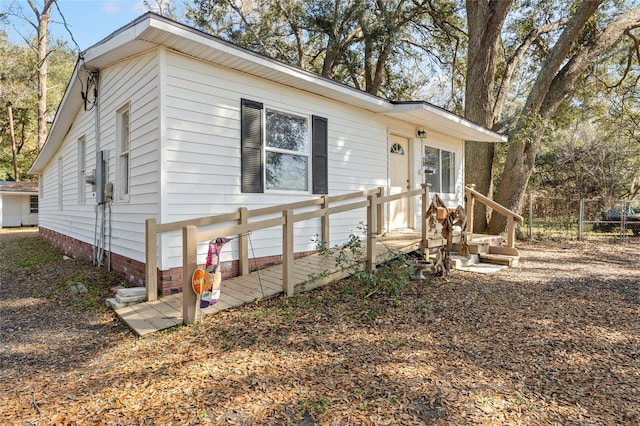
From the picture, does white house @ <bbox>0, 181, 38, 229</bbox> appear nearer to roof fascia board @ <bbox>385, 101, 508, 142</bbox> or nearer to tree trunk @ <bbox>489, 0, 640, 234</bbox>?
roof fascia board @ <bbox>385, 101, 508, 142</bbox>

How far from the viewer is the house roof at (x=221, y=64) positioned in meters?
4.10

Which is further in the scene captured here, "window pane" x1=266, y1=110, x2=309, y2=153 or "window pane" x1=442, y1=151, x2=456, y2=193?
"window pane" x1=442, y1=151, x2=456, y2=193

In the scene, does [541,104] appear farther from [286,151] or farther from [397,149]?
[286,151]

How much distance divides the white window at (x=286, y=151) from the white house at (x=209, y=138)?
2 cm

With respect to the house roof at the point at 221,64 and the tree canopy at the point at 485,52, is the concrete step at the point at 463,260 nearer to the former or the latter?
the house roof at the point at 221,64

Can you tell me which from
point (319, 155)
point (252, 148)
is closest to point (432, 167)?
point (319, 155)

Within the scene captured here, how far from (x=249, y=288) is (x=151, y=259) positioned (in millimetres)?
1176

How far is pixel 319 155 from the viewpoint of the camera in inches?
240

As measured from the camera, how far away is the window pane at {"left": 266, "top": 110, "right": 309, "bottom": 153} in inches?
217

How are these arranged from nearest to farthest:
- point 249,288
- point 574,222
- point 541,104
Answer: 1. point 249,288
2. point 541,104
3. point 574,222

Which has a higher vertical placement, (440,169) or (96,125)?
(96,125)

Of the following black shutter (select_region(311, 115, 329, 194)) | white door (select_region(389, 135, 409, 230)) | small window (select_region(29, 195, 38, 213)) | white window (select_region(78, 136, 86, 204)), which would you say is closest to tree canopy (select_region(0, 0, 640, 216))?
white door (select_region(389, 135, 409, 230))

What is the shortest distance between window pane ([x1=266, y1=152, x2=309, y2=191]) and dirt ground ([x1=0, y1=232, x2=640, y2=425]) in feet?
6.58

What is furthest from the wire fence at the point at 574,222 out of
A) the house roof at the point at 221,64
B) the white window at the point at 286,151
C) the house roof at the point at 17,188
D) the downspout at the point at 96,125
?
the house roof at the point at 17,188
